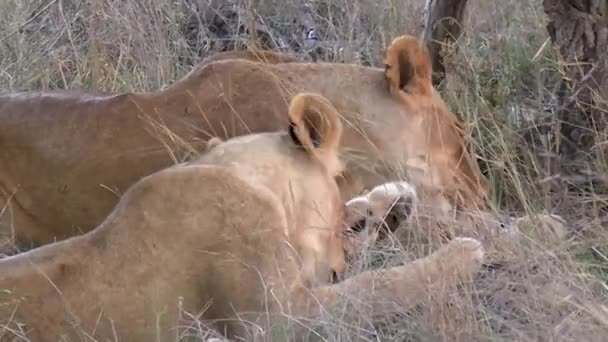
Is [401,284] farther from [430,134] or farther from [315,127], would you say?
[430,134]

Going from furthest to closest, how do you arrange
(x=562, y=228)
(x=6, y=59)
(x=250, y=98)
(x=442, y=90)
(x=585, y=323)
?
(x=6, y=59) < (x=442, y=90) < (x=250, y=98) < (x=562, y=228) < (x=585, y=323)

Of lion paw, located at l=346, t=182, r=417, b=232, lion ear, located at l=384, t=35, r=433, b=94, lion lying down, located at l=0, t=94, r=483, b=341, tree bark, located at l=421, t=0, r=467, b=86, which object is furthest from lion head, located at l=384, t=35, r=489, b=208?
tree bark, located at l=421, t=0, r=467, b=86

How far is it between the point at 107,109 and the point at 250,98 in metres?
0.46

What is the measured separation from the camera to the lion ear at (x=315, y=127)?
306cm

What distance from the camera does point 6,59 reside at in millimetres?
5516

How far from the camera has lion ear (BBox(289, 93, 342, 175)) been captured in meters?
3.06

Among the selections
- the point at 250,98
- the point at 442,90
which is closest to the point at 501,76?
the point at 442,90

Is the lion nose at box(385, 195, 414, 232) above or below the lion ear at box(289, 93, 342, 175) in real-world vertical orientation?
below

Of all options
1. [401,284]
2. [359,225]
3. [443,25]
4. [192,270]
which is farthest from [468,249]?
[443,25]

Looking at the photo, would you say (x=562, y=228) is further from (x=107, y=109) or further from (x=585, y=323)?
(x=107, y=109)

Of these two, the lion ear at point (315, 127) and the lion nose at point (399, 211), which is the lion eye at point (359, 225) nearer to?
the lion nose at point (399, 211)

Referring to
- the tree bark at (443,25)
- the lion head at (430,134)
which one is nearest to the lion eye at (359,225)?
the lion head at (430,134)

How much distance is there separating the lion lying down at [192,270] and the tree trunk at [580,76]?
926mm

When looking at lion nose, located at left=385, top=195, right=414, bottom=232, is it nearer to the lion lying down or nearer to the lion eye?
the lion eye
